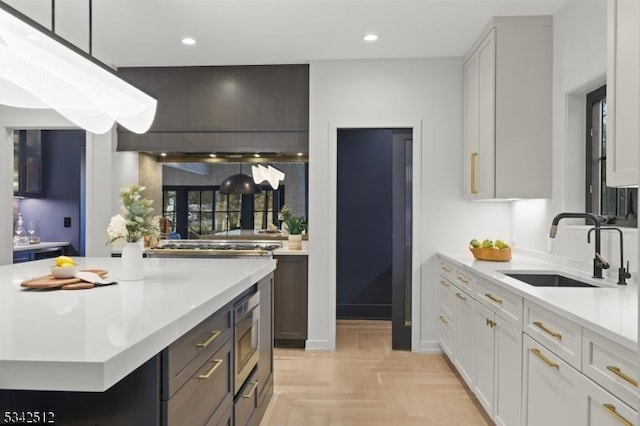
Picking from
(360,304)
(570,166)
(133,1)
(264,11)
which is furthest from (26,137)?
(570,166)

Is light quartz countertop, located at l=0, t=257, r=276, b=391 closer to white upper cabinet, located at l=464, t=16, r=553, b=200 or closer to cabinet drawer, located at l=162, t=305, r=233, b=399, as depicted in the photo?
cabinet drawer, located at l=162, t=305, r=233, b=399

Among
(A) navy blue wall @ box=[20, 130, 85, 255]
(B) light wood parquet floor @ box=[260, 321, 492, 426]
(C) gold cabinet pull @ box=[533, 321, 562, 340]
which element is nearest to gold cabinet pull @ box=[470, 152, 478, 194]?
(B) light wood parquet floor @ box=[260, 321, 492, 426]

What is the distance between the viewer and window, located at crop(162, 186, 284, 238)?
503 cm

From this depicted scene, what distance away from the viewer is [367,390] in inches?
128

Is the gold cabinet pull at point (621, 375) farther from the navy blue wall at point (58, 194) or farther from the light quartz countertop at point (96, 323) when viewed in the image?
the navy blue wall at point (58, 194)

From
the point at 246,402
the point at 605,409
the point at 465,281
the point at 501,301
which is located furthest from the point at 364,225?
the point at 605,409

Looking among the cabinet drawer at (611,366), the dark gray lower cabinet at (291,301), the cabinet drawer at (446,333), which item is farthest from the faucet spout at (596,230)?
the dark gray lower cabinet at (291,301)

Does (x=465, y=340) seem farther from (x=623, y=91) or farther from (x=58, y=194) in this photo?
(x=58, y=194)

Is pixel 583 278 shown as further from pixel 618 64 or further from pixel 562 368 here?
pixel 618 64

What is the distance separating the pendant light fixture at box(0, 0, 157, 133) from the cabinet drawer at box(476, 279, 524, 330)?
206cm

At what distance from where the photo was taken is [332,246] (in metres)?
4.19

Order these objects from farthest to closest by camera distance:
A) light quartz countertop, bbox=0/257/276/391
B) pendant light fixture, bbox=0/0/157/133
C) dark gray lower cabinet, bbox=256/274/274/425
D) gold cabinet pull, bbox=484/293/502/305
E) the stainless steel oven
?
dark gray lower cabinet, bbox=256/274/274/425 → gold cabinet pull, bbox=484/293/502/305 → the stainless steel oven → pendant light fixture, bbox=0/0/157/133 → light quartz countertop, bbox=0/257/276/391

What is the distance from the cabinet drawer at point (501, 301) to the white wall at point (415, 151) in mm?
1312

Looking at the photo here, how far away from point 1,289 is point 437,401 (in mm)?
2532
